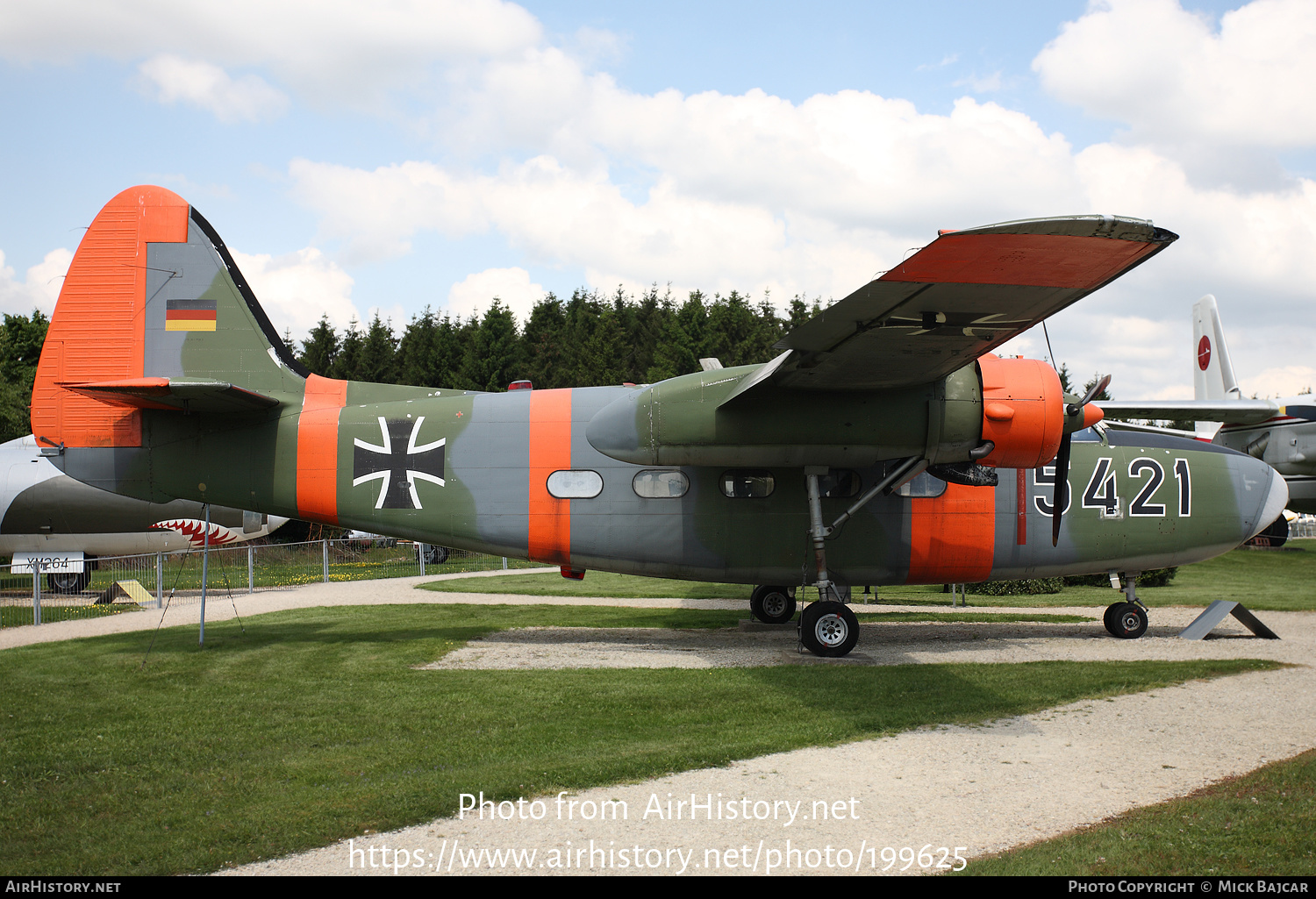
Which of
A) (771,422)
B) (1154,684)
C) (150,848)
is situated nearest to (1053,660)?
(1154,684)

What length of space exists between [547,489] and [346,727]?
4.97 metres

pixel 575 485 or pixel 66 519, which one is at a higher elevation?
pixel 575 485

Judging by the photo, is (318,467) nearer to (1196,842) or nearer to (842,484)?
(842,484)

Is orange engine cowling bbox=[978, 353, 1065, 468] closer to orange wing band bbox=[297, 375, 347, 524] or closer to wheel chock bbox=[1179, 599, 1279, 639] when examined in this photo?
wheel chock bbox=[1179, 599, 1279, 639]

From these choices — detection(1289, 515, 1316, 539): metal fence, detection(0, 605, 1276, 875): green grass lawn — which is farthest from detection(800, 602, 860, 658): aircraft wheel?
detection(1289, 515, 1316, 539): metal fence

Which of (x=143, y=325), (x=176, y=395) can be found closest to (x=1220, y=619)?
(x=176, y=395)

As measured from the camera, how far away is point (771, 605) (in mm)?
15023

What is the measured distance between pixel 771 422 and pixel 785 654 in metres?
3.28

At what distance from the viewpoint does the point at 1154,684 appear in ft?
30.9

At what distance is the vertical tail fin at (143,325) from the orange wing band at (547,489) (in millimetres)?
3567

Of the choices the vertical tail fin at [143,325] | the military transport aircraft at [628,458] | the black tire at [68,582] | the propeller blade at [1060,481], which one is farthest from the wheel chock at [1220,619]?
the black tire at [68,582]

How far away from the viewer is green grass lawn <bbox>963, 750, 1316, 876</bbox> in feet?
15.3

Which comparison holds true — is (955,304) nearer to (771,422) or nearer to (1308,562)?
(771,422)

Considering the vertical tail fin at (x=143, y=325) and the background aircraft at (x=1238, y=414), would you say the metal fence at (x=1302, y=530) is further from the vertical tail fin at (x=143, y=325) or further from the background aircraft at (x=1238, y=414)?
the vertical tail fin at (x=143, y=325)
